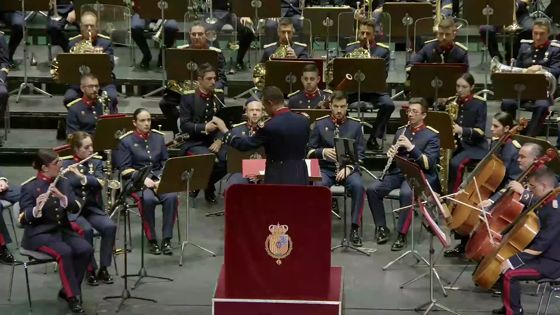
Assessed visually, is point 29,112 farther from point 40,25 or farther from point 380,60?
point 380,60

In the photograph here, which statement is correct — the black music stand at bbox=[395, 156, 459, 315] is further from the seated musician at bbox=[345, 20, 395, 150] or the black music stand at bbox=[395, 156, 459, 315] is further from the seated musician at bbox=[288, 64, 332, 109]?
the seated musician at bbox=[345, 20, 395, 150]

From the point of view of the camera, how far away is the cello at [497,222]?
360 inches

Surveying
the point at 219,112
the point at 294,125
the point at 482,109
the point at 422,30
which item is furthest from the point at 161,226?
the point at 422,30

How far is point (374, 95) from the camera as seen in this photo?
12.9 m

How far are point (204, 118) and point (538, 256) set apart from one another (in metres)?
4.47

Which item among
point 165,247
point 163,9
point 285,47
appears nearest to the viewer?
point 165,247

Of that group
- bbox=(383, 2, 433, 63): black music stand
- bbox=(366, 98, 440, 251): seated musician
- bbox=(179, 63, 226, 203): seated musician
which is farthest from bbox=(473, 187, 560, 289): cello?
bbox=(383, 2, 433, 63): black music stand

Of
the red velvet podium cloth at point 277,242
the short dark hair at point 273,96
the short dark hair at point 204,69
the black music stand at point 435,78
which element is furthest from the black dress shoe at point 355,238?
the red velvet podium cloth at point 277,242

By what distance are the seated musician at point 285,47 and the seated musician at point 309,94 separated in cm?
87

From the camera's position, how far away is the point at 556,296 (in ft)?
31.9

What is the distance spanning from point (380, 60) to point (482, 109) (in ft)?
3.92

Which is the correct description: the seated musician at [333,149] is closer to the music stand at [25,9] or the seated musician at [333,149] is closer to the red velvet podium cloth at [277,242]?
the red velvet podium cloth at [277,242]

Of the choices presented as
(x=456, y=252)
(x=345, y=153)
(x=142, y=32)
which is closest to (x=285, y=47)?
(x=142, y=32)

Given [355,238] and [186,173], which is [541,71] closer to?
[355,238]
